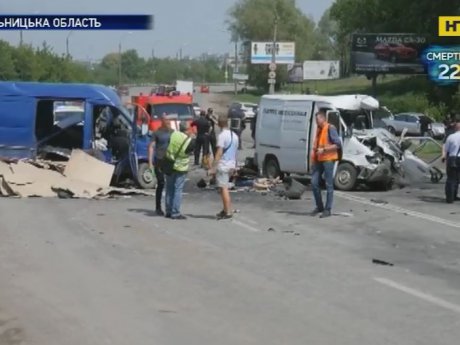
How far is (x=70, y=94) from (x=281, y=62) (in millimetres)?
83371

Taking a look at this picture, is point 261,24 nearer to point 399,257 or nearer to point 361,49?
point 361,49

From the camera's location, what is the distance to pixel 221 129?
614 inches

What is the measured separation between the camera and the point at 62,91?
825 inches

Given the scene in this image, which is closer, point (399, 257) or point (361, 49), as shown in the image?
point (399, 257)

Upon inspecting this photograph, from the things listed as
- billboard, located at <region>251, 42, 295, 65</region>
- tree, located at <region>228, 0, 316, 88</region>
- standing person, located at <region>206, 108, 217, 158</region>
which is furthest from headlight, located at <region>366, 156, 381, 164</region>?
tree, located at <region>228, 0, 316, 88</region>

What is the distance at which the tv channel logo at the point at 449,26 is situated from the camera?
2207 inches

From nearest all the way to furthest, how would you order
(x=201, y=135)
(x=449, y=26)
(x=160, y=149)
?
(x=160, y=149)
(x=201, y=135)
(x=449, y=26)

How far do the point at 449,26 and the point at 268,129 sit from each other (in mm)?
39694

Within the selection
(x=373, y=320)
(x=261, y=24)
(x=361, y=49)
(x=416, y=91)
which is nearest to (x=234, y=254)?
(x=373, y=320)

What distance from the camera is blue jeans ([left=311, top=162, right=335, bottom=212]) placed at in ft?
51.7

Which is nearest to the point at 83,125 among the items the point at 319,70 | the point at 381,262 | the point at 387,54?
the point at 381,262

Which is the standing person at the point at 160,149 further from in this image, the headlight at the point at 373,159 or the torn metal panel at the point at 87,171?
the headlight at the point at 373,159

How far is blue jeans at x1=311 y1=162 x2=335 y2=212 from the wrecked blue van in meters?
5.54

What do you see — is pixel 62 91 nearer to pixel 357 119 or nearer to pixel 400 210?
pixel 357 119
